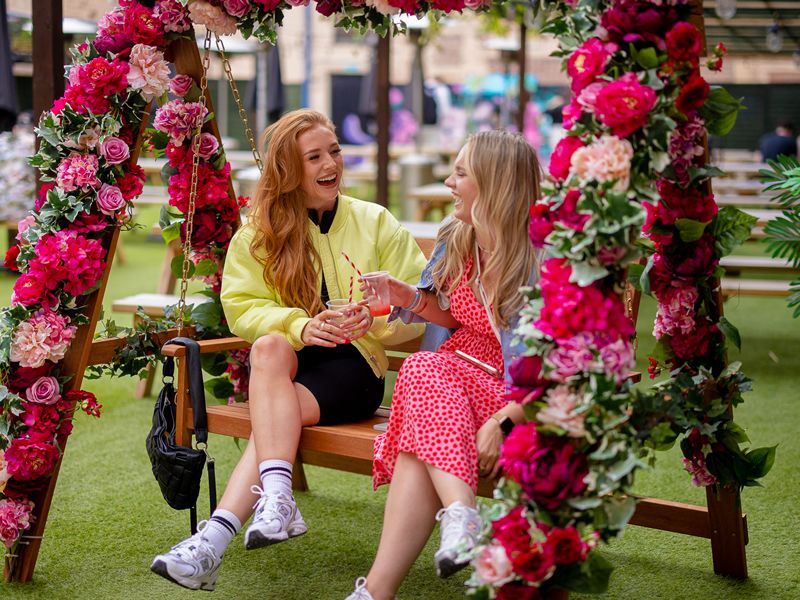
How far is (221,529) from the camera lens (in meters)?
2.77

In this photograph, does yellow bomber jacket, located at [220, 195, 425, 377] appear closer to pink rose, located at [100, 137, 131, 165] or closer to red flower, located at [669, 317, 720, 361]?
pink rose, located at [100, 137, 131, 165]

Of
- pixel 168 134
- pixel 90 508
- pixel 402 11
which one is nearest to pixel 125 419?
pixel 90 508

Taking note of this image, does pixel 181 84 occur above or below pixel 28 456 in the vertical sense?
above

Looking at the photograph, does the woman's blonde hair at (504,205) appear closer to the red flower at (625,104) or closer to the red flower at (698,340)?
the red flower at (698,340)

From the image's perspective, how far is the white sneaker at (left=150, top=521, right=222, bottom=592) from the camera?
258cm

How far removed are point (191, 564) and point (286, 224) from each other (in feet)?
3.67

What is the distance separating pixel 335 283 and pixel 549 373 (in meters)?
1.23

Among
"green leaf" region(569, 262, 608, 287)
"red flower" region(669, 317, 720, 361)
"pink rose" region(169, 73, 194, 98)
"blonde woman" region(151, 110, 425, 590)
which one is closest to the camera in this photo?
"green leaf" region(569, 262, 608, 287)

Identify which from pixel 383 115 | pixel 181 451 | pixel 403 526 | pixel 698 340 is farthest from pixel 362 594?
pixel 383 115

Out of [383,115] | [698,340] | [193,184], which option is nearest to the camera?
[698,340]

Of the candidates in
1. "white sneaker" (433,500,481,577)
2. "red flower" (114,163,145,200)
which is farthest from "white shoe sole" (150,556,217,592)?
"red flower" (114,163,145,200)

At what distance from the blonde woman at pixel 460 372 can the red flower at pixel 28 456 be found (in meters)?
1.00

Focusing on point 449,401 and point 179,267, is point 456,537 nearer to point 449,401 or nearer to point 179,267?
point 449,401

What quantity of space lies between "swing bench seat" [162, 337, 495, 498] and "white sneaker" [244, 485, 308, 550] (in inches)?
9.0
